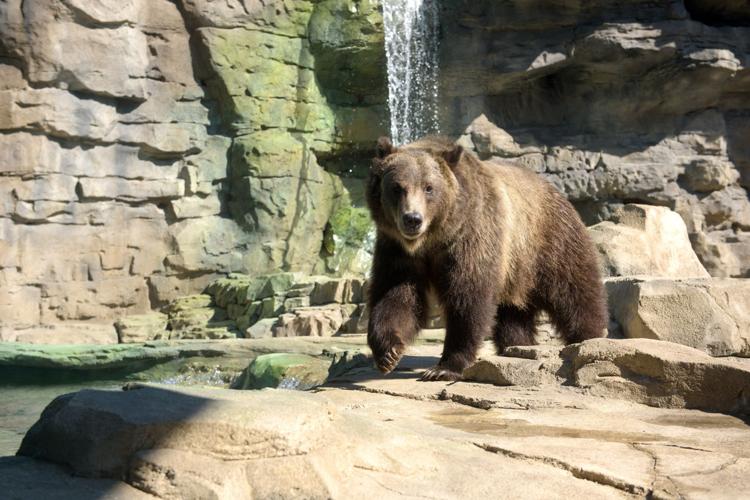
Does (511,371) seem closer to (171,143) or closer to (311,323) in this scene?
(311,323)

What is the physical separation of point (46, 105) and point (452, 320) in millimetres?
10088

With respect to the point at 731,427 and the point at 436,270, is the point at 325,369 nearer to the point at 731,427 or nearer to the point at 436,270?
the point at 436,270

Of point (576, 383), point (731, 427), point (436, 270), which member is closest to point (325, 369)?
point (436, 270)

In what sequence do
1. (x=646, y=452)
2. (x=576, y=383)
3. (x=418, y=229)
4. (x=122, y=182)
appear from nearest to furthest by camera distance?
(x=646, y=452) < (x=576, y=383) < (x=418, y=229) < (x=122, y=182)

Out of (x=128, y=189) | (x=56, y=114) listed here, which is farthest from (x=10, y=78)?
(x=128, y=189)

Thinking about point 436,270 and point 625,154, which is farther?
point 625,154

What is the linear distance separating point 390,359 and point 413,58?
38.1 feet

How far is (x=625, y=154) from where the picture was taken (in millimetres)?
15812

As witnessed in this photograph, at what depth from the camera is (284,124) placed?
15.7 meters

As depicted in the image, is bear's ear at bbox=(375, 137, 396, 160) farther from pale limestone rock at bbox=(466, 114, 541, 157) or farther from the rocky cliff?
pale limestone rock at bbox=(466, 114, 541, 157)

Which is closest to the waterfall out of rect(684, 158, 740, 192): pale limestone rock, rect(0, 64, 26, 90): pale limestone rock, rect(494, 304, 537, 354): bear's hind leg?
rect(684, 158, 740, 192): pale limestone rock

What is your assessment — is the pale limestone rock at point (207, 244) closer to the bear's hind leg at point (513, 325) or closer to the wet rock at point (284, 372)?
the wet rock at point (284, 372)

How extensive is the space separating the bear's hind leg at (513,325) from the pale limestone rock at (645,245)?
12.9 feet

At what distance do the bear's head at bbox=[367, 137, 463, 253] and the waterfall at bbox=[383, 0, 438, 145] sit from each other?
10.4m
